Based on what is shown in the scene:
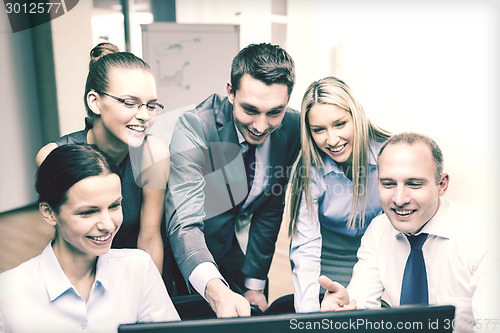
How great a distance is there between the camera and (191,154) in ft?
3.71

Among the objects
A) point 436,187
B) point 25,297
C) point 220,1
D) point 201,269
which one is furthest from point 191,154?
point 436,187

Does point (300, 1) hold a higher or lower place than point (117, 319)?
higher

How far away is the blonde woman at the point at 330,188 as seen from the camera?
1.12m

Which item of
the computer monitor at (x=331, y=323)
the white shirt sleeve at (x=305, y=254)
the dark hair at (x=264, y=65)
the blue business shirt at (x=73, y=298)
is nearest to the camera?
the computer monitor at (x=331, y=323)

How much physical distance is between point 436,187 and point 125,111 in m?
0.87

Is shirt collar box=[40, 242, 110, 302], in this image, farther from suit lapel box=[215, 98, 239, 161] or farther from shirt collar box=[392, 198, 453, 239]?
shirt collar box=[392, 198, 453, 239]

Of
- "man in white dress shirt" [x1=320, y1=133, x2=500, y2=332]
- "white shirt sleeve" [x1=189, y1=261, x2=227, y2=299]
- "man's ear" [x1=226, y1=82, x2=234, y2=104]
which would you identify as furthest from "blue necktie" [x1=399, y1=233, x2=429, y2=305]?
"man's ear" [x1=226, y1=82, x2=234, y2=104]

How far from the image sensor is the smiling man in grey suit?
3.58 feet

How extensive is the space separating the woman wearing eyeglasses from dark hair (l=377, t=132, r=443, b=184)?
66 centimetres

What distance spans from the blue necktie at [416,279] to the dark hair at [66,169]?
835 millimetres

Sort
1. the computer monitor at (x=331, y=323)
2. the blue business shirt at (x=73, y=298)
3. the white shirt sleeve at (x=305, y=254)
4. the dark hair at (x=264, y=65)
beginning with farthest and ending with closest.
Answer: the white shirt sleeve at (x=305, y=254) → the dark hair at (x=264, y=65) → the blue business shirt at (x=73, y=298) → the computer monitor at (x=331, y=323)

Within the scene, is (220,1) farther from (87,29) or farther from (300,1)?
(87,29)

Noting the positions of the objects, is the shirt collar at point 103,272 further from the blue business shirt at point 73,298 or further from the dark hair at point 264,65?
the dark hair at point 264,65

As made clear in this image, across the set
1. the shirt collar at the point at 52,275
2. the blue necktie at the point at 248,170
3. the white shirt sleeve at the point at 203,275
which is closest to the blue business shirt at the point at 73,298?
the shirt collar at the point at 52,275
